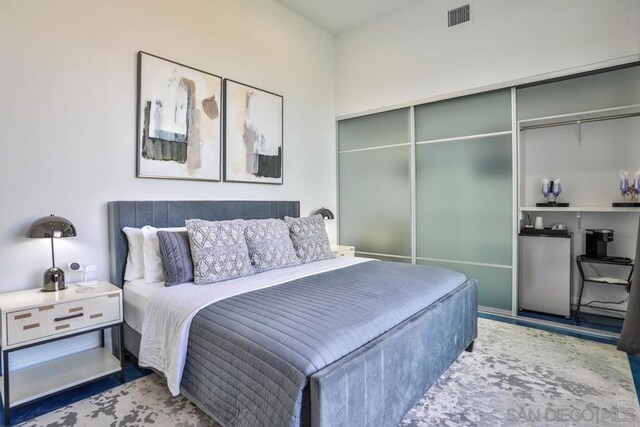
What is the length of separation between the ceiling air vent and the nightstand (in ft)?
13.8

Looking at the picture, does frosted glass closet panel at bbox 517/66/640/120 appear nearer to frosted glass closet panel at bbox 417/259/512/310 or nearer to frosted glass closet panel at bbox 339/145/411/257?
frosted glass closet panel at bbox 339/145/411/257

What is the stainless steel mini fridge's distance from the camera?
3361mm

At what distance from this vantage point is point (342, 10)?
13.7 feet

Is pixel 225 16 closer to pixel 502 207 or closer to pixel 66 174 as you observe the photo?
pixel 66 174

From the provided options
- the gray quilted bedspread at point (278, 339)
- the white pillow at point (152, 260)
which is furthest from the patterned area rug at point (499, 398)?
the white pillow at point (152, 260)

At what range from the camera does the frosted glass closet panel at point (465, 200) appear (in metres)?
3.47

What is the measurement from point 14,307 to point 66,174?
0.99 metres

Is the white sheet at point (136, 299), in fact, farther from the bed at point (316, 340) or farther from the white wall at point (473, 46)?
the white wall at point (473, 46)

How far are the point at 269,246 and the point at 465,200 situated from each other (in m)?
2.25

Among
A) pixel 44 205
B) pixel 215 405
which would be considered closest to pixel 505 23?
pixel 215 405

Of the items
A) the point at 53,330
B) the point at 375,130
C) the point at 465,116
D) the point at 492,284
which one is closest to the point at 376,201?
the point at 375,130

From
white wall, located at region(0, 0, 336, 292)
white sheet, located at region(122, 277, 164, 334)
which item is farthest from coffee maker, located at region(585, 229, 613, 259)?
white sheet, located at region(122, 277, 164, 334)

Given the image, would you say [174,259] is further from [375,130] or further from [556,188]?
[556,188]

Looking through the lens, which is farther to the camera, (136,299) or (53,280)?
(136,299)
